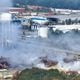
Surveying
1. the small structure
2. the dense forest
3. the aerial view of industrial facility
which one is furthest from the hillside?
the dense forest

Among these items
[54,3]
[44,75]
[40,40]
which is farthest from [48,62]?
[54,3]

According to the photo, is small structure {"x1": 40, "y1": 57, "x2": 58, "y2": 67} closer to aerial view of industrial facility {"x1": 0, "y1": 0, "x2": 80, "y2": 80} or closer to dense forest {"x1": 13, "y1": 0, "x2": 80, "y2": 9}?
aerial view of industrial facility {"x1": 0, "y1": 0, "x2": 80, "y2": 80}

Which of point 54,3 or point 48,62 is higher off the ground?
point 54,3

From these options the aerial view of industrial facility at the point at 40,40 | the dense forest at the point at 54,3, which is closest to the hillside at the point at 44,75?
the aerial view of industrial facility at the point at 40,40

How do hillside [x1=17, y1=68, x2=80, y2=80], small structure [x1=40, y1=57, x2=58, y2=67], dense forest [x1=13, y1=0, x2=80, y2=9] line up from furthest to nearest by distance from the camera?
1. dense forest [x1=13, y1=0, x2=80, y2=9]
2. small structure [x1=40, y1=57, x2=58, y2=67]
3. hillside [x1=17, y1=68, x2=80, y2=80]

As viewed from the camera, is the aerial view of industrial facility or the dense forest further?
the dense forest

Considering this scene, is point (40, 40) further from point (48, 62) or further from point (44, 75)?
point (44, 75)

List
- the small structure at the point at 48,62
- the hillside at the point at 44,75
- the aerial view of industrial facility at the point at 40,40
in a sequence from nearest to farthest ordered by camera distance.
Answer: the hillside at the point at 44,75 → the aerial view of industrial facility at the point at 40,40 → the small structure at the point at 48,62

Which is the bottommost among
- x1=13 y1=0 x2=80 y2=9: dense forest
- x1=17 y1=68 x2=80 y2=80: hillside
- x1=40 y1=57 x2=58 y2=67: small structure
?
x1=40 y1=57 x2=58 y2=67: small structure

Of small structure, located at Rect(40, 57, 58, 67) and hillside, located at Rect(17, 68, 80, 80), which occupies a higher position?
hillside, located at Rect(17, 68, 80, 80)

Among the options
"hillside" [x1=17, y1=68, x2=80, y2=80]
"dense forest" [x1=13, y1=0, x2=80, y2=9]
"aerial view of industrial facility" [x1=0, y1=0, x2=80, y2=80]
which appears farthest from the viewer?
"dense forest" [x1=13, y1=0, x2=80, y2=9]

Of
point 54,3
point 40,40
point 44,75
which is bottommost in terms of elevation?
point 40,40

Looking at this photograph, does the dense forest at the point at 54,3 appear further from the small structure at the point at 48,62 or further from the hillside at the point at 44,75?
the hillside at the point at 44,75
